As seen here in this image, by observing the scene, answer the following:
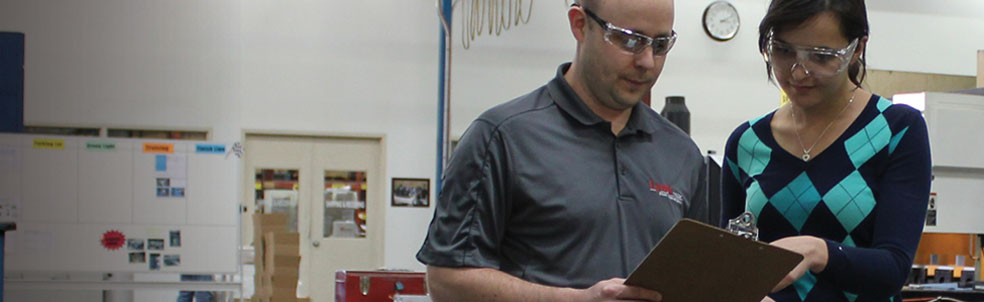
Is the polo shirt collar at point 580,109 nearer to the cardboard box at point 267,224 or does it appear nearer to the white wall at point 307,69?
the cardboard box at point 267,224

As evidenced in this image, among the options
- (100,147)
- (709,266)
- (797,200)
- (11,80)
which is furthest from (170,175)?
(709,266)

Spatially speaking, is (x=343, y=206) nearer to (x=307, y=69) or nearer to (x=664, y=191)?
(x=307, y=69)

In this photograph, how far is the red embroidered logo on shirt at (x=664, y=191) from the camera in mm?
1458

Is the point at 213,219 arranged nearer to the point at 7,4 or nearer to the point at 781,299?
the point at 7,4

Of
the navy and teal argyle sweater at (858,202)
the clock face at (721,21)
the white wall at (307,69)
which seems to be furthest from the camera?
the clock face at (721,21)

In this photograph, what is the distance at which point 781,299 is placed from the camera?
1679 millimetres

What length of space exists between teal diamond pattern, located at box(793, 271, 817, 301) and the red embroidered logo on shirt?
0.98ft

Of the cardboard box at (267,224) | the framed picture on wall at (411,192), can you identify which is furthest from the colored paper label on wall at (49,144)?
the framed picture on wall at (411,192)

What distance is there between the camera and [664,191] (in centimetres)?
147

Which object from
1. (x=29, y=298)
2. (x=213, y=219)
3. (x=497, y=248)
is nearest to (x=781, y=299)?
(x=497, y=248)

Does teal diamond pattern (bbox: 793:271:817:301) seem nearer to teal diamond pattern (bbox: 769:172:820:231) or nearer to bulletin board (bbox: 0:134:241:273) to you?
teal diamond pattern (bbox: 769:172:820:231)

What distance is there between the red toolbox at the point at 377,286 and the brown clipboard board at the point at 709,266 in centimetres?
281

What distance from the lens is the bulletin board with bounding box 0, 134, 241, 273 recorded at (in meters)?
6.05

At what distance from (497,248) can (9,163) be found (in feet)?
18.0
